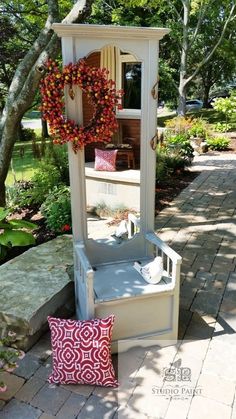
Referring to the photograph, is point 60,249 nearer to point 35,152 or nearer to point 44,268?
point 44,268

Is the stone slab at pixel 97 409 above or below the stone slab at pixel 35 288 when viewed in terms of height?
below

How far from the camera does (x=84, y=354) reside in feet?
7.52

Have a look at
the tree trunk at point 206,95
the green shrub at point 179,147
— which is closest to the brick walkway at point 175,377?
the green shrub at point 179,147

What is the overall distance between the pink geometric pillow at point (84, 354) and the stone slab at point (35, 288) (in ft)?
1.16

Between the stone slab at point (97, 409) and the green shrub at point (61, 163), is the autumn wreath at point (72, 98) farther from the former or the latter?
the green shrub at point (61, 163)

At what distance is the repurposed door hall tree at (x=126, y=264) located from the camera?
243cm

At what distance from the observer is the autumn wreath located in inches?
93.0

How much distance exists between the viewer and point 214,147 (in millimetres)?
10602

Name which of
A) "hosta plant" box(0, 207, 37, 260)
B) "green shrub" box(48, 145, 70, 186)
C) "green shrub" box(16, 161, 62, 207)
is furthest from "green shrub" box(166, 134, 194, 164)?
"hosta plant" box(0, 207, 37, 260)

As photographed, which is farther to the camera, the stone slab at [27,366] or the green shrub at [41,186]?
the green shrub at [41,186]

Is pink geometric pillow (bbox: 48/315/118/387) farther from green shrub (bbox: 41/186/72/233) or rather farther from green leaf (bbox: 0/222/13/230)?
green shrub (bbox: 41/186/72/233)

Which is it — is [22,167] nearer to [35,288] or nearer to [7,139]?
[7,139]

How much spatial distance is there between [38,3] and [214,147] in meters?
6.21

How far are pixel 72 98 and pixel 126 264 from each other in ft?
4.78
